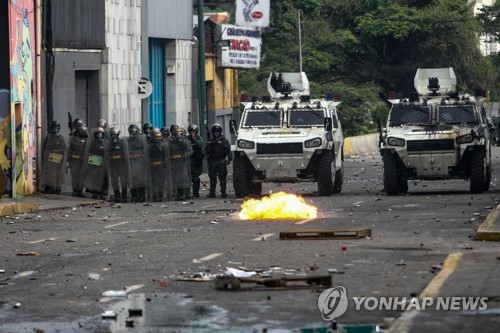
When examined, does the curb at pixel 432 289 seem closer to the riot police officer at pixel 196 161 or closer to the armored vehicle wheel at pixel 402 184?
the armored vehicle wheel at pixel 402 184

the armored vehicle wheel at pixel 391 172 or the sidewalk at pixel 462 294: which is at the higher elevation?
the sidewalk at pixel 462 294

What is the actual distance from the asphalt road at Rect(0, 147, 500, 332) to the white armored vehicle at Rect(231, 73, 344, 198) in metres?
3.37

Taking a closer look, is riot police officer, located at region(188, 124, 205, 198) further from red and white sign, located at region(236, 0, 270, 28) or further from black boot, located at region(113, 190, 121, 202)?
red and white sign, located at region(236, 0, 270, 28)

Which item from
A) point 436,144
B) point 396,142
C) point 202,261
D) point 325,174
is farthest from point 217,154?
point 202,261

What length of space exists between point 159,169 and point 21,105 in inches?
137

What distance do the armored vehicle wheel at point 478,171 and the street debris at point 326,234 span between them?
12464 mm

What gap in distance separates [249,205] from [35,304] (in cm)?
1210

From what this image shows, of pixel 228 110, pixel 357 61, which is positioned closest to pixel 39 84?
pixel 228 110

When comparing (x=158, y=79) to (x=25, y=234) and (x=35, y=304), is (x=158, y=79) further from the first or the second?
(x=35, y=304)

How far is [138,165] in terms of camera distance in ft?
109

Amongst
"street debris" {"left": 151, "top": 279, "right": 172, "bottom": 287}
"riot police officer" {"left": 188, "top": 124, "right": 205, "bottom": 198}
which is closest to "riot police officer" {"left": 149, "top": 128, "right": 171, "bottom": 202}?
"riot police officer" {"left": 188, "top": 124, "right": 205, "bottom": 198}

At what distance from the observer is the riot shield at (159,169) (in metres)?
33.6

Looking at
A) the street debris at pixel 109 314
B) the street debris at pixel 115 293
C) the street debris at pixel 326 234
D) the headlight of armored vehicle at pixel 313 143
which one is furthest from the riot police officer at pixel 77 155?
the street debris at pixel 109 314

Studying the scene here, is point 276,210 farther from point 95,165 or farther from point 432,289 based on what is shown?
point 432,289
